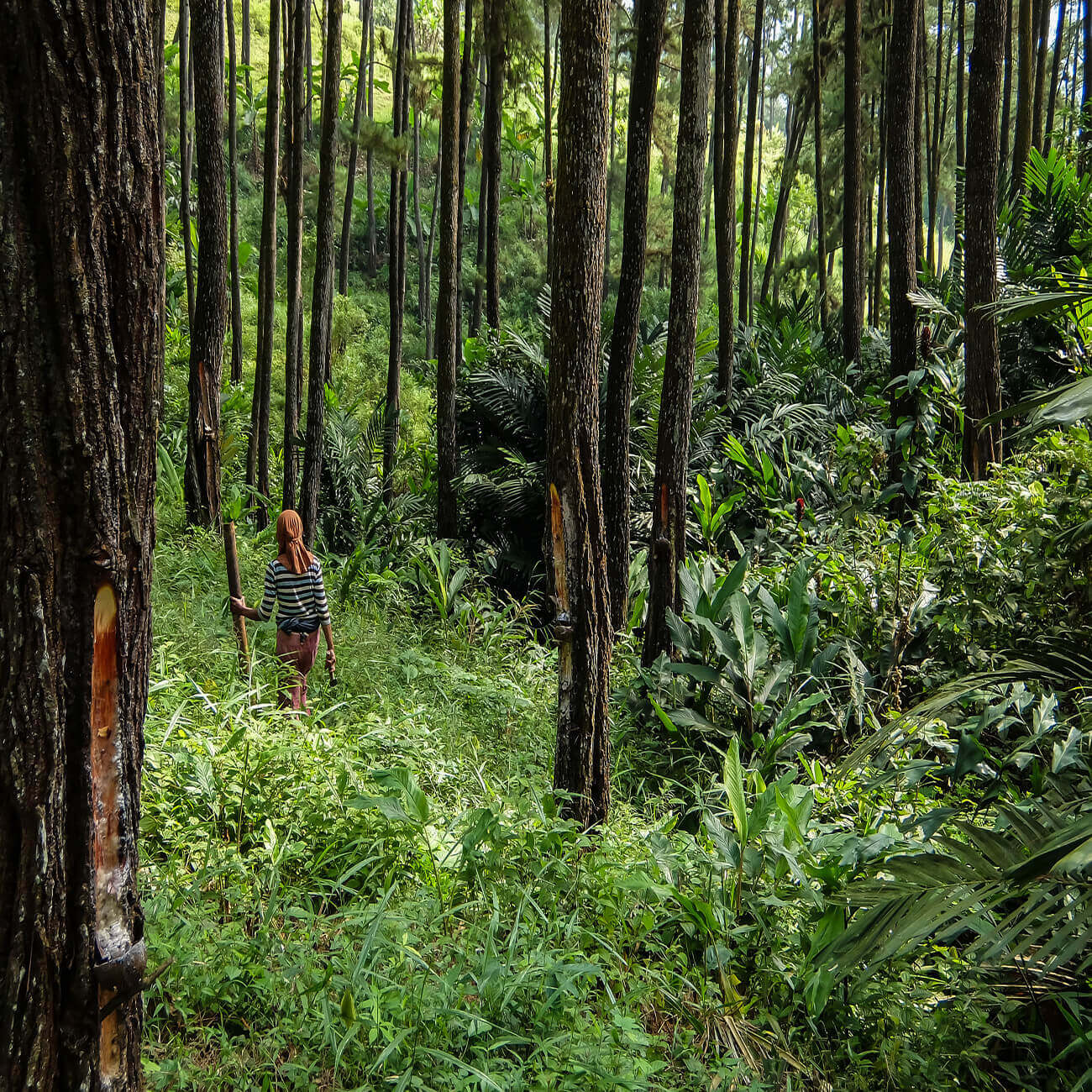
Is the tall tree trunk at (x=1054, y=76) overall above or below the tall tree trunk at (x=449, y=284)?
above

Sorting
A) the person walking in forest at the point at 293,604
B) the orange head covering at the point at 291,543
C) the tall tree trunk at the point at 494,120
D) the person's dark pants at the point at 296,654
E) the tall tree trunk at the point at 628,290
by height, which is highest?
the tall tree trunk at the point at 494,120

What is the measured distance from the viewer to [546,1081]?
2475 mm

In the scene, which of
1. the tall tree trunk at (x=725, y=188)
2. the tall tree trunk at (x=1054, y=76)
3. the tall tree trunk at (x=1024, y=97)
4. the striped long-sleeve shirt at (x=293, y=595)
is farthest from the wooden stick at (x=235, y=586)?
the tall tree trunk at (x=1054, y=76)

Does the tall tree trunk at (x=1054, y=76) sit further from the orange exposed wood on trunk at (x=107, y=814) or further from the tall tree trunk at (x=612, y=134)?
the orange exposed wood on trunk at (x=107, y=814)

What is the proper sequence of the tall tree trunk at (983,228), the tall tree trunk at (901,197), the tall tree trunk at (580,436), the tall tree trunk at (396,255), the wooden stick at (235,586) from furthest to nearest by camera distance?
1. the tall tree trunk at (396,255)
2. the tall tree trunk at (901,197)
3. the tall tree trunk at (983,228)
4. the wooden stick at (235,586)
5. the tall tree trunk at (580,436)

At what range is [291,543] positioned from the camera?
17.3ft

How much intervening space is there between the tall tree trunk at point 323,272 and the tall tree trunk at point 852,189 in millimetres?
6075

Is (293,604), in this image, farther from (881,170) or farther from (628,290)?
(881,170)

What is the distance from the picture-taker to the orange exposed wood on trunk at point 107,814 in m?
1.78

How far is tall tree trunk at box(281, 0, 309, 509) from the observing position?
315 inches

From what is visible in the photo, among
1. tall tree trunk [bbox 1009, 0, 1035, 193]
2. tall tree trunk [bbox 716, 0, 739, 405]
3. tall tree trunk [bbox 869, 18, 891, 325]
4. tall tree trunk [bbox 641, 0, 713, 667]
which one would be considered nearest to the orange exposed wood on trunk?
tall tree trunk [bbox 641, 0, 713, 667]

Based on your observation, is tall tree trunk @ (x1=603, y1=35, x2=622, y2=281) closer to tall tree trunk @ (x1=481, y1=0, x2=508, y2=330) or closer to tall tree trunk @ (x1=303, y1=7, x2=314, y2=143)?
tall tree trunk @ (x1=481, y1=0, x2=508, y2=330)

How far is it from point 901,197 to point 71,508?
8.49 m

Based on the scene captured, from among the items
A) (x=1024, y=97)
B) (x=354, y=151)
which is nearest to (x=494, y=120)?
(x=354, y=151)
